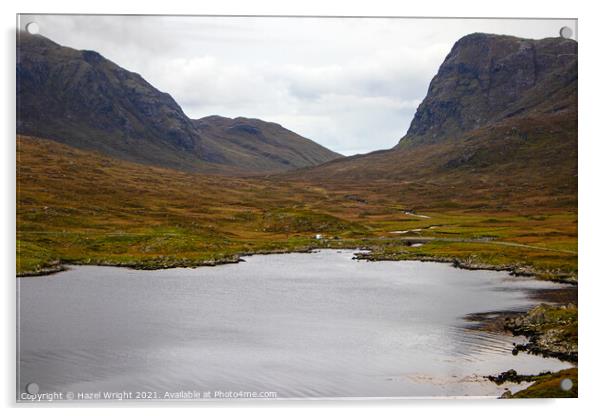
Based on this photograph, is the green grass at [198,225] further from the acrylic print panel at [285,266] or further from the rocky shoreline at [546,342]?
the rocky shoreline at [546,342]

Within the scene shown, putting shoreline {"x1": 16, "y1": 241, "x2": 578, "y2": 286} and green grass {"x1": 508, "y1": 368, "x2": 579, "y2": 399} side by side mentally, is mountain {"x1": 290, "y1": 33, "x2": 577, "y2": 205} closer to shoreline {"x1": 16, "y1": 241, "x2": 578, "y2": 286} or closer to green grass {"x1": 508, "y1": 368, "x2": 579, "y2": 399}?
shoreline {"x1": 16, "y1": 241, "x2": 578, "y2": 286}

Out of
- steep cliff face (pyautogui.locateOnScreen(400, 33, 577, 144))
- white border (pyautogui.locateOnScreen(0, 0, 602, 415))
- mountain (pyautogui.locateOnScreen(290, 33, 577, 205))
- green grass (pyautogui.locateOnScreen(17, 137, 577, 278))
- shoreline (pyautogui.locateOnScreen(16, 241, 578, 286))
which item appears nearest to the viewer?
white border (pyautogui.locateOnScreen(0, 0, 602, 415))

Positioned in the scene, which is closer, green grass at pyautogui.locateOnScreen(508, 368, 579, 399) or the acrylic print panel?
green grass at pyautogui.locateOnScreen(508, 368, 579, 399)

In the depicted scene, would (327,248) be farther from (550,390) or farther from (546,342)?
(550,390)

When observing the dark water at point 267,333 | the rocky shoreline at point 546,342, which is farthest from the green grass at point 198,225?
the rocky shoreline at point 546,342

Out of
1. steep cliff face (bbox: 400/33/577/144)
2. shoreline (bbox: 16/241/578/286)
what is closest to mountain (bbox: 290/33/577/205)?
steep cliff face (bbox: 400/33/577/144)
